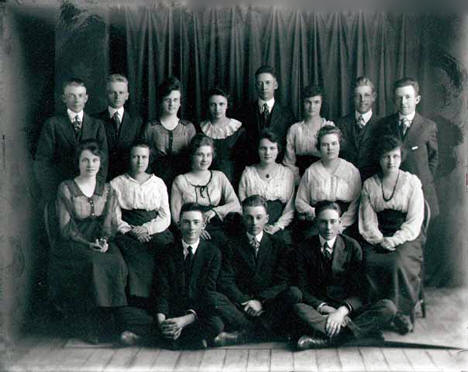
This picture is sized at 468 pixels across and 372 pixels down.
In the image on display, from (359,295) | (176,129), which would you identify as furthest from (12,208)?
(359,295)

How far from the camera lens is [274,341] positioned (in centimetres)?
374

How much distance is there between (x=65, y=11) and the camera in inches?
153

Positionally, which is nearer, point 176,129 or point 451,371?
point 451,371

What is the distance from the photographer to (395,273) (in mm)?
3682

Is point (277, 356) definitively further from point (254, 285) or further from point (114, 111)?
point (114, 111)

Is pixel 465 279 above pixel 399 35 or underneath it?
underneath

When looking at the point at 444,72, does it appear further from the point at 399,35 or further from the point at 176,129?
the point at 176,129

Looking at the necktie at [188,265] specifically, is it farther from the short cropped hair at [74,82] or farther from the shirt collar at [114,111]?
the short cropped hair at [74,82]

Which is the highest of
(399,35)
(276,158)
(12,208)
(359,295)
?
(399,35)

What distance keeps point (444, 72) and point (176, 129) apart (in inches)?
65.2

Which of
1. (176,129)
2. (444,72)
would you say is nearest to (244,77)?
(176,129)

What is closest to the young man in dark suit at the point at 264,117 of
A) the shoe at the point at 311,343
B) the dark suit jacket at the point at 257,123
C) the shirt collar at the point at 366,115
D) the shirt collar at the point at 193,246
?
the dark suit jacket at the point at 257,123

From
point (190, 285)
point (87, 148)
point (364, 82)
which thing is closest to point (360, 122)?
point (364, 82)

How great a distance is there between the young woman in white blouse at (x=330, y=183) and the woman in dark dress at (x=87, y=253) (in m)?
1.14
